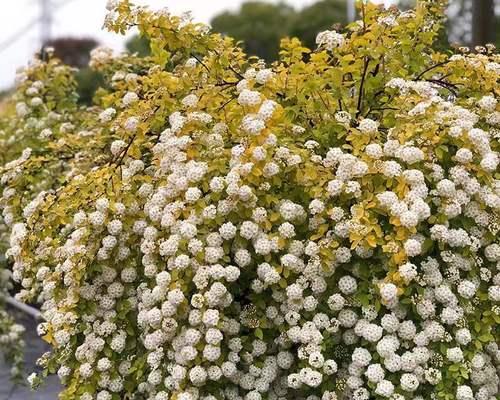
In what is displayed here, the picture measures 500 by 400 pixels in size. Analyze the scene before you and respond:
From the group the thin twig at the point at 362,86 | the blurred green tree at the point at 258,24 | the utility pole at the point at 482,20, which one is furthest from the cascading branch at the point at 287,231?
the blurred green tree at the point at 258,24

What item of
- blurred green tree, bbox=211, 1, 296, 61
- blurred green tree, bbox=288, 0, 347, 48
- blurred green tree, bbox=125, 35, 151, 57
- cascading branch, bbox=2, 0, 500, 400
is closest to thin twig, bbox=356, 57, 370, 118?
cascading branch, bbox=2, 0, 500, 400

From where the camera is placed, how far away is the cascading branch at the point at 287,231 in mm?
2354

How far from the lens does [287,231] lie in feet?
7.87

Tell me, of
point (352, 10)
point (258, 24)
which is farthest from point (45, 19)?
point (352, 10)

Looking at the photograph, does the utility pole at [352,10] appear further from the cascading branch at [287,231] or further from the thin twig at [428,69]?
the cascading branch at [287,231]

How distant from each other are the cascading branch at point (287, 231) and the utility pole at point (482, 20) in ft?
6.79

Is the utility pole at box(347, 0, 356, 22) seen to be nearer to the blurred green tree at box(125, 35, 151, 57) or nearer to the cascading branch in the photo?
the cascading branch

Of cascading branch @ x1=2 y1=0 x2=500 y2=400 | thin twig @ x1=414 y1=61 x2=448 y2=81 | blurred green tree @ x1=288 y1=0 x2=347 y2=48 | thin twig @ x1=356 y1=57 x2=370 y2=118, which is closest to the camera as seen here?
cascading branch @ x1=2 y1=0 x2=500 y2=400

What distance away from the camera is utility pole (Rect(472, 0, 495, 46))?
4.85 meters

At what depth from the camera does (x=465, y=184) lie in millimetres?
2396

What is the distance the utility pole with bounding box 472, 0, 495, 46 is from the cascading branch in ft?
6.79

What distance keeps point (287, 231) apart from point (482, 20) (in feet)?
9.68

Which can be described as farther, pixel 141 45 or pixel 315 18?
pixel 315 18

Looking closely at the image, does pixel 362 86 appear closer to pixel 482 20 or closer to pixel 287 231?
pixel 287 231
